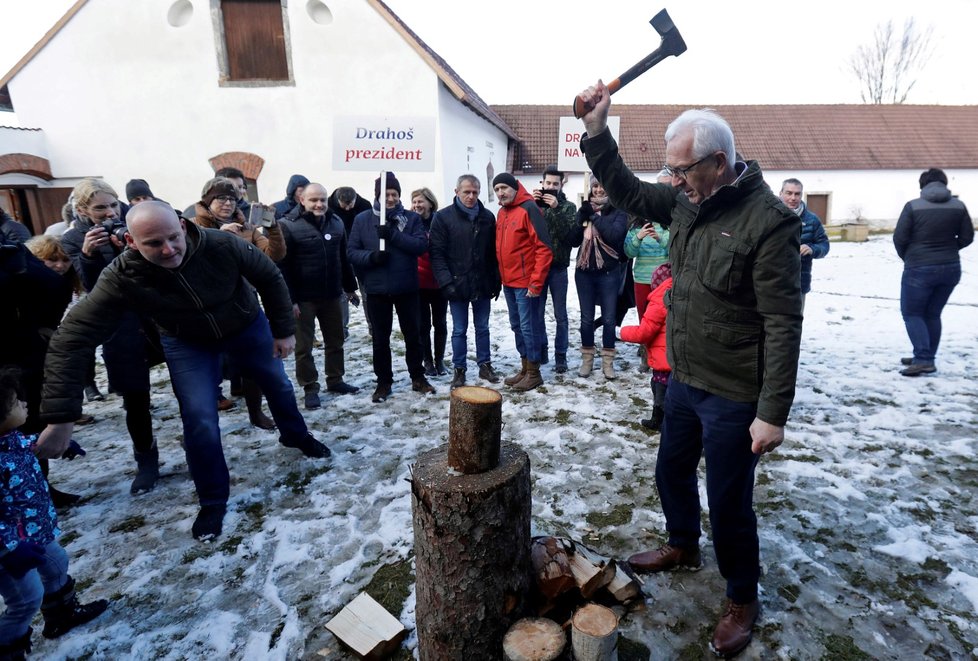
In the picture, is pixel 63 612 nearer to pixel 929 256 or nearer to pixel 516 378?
pixel 516 378

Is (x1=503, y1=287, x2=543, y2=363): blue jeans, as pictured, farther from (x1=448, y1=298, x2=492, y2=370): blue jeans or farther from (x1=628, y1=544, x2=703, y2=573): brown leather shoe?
(x1=628, y1=544, x2=703, y2=573): brown leather shoe

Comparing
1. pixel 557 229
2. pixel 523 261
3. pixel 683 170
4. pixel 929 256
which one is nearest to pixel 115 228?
pixel 523 261

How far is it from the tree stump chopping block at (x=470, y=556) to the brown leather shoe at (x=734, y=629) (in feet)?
2.67

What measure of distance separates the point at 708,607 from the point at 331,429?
3.09 m

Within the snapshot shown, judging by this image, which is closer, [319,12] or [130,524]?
[130,524]

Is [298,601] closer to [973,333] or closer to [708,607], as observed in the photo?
[708,607]

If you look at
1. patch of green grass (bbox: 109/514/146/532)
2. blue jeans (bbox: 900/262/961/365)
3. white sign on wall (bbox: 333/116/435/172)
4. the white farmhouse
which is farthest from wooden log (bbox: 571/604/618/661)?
the white farmhouse

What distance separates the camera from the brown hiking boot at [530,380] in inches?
202

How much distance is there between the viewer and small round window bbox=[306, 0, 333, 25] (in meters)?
10.1

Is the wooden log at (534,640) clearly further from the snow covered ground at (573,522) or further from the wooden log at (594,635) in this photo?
the snow covered ground at (573,522)

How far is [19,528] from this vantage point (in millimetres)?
1944

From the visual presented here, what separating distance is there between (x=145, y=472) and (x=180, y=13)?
10436 mm

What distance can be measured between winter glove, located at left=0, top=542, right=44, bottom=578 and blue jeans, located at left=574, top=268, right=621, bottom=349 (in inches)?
174

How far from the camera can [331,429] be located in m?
4.39
